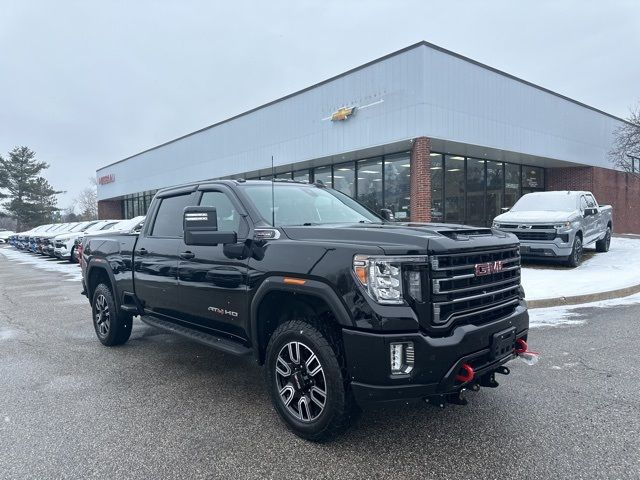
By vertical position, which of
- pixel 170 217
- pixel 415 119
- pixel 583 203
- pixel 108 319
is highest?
pixel 415 119

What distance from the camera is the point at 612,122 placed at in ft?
82.6

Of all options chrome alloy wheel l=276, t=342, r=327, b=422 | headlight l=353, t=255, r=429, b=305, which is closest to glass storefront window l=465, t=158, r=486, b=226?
chrome alloy wheel l=276, t=342, r=327, b=422

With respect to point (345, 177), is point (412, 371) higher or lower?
lower

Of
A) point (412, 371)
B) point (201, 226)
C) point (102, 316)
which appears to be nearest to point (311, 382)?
point (412, 371)

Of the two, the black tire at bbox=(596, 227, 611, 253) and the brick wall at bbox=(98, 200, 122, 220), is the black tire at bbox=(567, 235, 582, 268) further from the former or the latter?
the brick wall at bbox=(98, 200, 122, 220)

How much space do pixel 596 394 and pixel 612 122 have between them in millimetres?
26064

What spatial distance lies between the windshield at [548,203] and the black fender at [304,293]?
11.1 metres

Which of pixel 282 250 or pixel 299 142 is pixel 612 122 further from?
pixel 282 250

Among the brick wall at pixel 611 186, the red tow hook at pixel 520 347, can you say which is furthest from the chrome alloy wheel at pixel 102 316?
the brick wall at pixel 611 186

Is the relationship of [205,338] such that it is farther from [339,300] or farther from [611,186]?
[611,186]

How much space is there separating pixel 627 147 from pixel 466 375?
24904 millimetres

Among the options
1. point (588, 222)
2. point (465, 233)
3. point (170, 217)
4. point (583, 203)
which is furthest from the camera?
point (583, 203)

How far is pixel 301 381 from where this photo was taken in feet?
11.0

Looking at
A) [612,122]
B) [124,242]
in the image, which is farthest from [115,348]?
[612,122]
